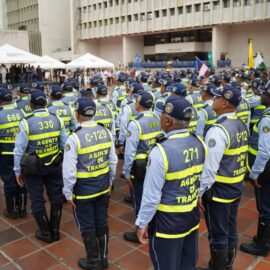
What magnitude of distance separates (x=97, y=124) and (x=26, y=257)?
1.99m

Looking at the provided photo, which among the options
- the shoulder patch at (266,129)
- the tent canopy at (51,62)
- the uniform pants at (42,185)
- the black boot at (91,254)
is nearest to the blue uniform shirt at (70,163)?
the black boot at (91,254)

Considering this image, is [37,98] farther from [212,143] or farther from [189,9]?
[189,9]

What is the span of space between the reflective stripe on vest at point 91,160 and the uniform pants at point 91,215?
0.29 ft

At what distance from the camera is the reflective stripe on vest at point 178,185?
2.69 m

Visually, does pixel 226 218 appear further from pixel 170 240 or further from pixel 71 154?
pixel 71 154

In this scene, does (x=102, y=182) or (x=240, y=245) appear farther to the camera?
(x=240, y=245)

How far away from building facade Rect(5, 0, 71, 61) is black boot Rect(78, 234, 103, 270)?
5759 centimetres

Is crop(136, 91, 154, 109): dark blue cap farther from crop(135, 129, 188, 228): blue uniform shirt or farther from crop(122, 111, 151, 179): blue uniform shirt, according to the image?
crop(135, 129, 188, 228): blue uniform shirt

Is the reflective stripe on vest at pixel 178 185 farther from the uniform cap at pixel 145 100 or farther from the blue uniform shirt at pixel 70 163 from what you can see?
the uniform cap at pixel 145 100

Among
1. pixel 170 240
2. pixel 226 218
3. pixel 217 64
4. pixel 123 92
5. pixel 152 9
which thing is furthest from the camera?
pixel 152 9

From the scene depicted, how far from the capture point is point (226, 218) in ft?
11.2

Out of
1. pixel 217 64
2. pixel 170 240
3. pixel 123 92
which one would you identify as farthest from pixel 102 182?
pixel 217 64

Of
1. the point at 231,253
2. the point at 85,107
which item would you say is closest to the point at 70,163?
the point at 85,107

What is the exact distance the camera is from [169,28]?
148 ft
